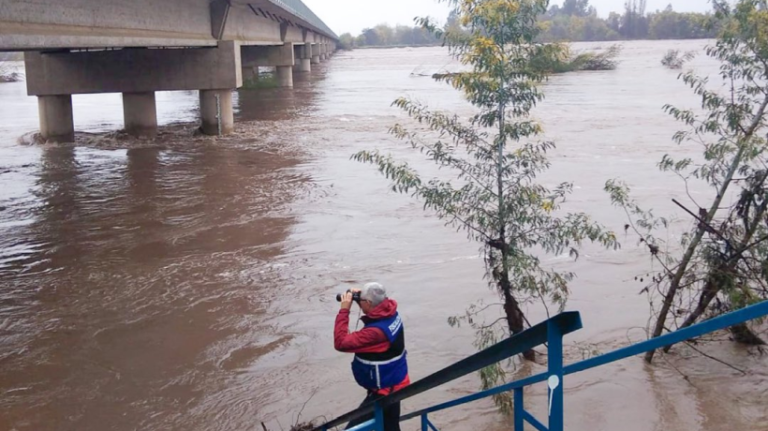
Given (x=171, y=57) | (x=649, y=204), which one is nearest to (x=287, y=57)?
(x=171, y=57)

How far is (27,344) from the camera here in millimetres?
8211

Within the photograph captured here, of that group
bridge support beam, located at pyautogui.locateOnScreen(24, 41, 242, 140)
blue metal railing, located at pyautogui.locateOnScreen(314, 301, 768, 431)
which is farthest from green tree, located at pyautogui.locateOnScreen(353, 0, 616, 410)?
bridge support beam, located at pyautogui.locateOnScreen(24, 41, 242, 140)

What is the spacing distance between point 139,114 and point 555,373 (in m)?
23.4

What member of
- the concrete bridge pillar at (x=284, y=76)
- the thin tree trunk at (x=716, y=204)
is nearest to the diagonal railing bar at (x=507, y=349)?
the thin tree trunk at (x=716, y=204)

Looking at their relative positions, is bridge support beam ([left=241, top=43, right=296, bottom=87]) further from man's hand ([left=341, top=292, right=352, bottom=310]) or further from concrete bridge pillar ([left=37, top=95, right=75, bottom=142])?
man's hand ([left=341, top=292, right=352, bottom=310])

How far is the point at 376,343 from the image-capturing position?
469 centimetres

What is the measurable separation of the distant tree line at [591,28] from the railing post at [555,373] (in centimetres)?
462

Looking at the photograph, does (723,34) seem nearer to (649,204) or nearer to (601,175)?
(649,204)

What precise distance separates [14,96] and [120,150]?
95.1 ft

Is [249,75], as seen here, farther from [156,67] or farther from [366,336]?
[366,336]

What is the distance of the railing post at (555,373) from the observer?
2250 mm

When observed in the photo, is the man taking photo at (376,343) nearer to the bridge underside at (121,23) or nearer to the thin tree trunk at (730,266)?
the thin tree trunk at (730,266)

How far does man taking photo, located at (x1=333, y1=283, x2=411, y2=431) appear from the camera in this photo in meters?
4.65

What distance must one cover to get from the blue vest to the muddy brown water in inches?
70.9
